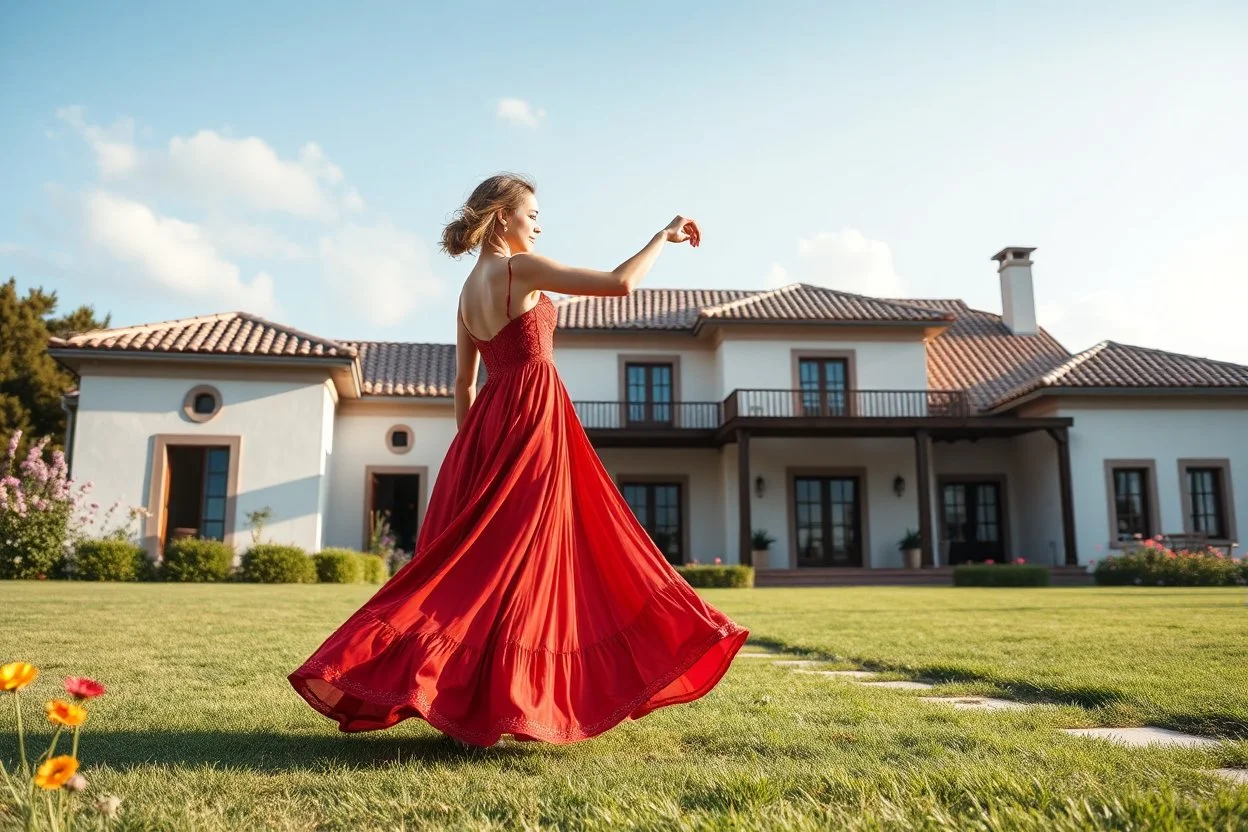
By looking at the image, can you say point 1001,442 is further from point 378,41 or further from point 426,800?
point 426,800

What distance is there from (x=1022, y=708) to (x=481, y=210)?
8.44 ft

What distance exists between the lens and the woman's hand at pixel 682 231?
287 cm

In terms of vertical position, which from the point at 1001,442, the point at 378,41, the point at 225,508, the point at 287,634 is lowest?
the point at 287,634

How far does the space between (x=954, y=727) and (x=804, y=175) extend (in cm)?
594

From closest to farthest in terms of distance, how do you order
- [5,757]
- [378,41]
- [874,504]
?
[5,757] < [378,41] < [874,504]

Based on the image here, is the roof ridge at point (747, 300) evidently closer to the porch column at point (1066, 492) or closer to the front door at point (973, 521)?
the front door at point (973, 521)

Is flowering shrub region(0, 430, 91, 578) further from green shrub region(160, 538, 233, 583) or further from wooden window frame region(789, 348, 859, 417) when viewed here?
wooden window frame region(789, 348, 859, 417)

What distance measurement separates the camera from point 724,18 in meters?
8.98

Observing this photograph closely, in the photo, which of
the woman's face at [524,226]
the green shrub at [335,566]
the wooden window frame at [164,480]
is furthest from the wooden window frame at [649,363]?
the woman's face at [524,226]

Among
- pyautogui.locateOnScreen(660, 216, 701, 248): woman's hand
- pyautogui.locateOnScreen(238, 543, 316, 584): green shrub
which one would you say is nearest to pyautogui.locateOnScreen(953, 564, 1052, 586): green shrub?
pyautogui.locateOnScreen(238, 543, 316, 584): green shrub

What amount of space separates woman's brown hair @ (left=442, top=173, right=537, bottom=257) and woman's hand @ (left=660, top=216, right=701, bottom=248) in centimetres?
51

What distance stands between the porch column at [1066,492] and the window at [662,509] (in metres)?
8.28

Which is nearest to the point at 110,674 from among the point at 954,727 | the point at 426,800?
the point at 426,800

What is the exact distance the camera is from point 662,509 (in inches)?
843
